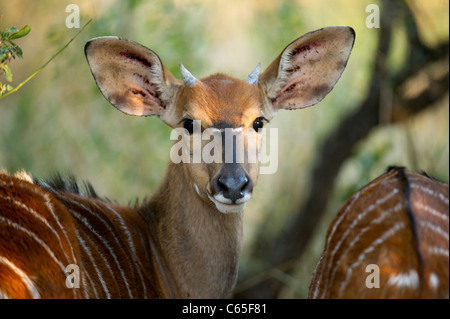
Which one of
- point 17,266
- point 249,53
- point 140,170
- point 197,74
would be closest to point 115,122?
point 140,170

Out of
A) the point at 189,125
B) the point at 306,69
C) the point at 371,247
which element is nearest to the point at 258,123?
the point at 189,125

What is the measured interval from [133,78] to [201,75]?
11.6 ft

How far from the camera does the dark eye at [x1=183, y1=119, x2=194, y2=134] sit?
A: 482 centimetres

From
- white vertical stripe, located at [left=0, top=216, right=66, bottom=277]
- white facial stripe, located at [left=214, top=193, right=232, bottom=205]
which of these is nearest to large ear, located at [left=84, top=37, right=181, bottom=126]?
white facial stripe, located at [left=214, top=193, right=232, bottom=205]

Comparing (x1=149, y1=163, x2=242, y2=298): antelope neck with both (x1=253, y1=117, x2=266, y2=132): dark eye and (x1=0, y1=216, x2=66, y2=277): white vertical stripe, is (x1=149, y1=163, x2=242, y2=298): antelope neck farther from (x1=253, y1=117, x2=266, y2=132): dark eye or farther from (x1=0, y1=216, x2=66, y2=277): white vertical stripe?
(x1=0, y1=216, x2=66, y2=277): white vertical stripe

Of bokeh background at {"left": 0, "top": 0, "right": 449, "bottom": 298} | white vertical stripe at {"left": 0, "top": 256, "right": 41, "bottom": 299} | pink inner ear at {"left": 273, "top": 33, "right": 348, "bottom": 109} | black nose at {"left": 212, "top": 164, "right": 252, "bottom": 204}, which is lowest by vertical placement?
white vertical stripe at {"left": 0, "top": 256, "right": 41, "bottom": 299}

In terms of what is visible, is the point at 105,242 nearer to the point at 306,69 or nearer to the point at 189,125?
the point at 189,125

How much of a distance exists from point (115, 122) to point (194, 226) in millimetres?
4911

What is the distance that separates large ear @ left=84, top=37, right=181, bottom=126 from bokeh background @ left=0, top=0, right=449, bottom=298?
2.79 metres

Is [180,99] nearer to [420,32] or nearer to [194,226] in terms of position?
[194,226]

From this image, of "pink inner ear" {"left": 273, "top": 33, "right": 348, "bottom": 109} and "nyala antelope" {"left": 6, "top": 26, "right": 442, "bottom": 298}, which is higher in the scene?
"pink inner ear" {"left": 273, "top": 33, "right": 348, "bottom": 109}
